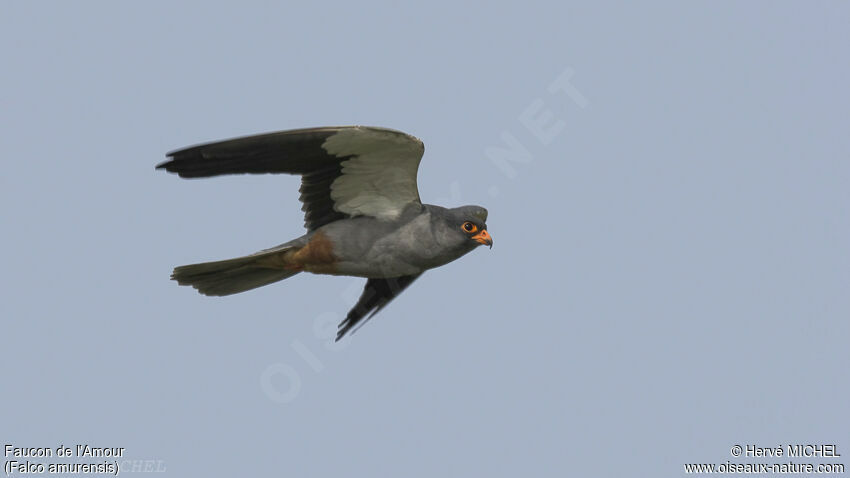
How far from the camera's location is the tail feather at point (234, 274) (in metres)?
→ 11.4

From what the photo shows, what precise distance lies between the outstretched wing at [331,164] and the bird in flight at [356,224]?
1cm

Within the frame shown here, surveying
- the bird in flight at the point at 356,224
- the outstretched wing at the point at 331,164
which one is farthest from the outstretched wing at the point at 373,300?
the outstretched wing at the point at 331,164

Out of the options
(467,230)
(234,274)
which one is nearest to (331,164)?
(467,230)

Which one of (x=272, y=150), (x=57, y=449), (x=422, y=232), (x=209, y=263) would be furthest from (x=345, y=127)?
(x=57, y=449)

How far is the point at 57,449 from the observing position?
11266mm

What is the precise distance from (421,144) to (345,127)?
843mm

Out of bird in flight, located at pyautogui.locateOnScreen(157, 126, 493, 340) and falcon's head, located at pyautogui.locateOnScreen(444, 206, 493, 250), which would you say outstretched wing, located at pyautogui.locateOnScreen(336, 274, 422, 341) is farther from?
falcon's head, located at pyautogui.locateOnScreen(444, 206, 493, 250)

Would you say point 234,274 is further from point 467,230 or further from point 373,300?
point 467,230

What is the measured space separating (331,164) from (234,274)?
1.80m

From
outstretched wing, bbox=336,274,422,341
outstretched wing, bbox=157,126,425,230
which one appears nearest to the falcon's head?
outstretched wing, bbox=157,126,425,230

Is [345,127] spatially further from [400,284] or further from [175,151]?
[400,284]

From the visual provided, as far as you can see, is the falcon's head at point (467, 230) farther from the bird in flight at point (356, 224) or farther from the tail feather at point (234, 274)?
the tail feather at point (234, 274)

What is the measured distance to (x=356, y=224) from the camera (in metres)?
11.3

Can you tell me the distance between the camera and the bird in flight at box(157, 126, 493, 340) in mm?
10836
